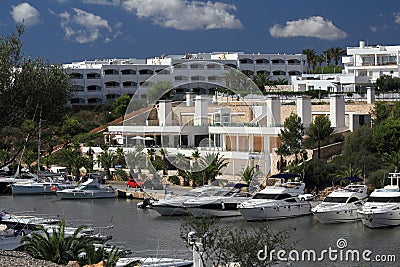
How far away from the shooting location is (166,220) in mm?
31328

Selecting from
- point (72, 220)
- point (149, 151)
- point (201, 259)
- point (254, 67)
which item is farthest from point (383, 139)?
point (254, 67)

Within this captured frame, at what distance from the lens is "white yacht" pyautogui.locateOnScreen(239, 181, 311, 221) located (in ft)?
99.1

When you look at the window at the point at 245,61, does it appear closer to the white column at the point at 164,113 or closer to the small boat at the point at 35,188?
the small boat at the point at 35,188

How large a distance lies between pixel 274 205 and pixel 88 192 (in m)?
12.4

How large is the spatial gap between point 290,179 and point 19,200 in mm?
13809

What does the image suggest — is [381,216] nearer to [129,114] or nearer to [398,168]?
[398,168]

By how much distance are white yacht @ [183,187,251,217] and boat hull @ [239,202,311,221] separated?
110 cm

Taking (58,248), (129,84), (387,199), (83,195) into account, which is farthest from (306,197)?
(129,84)

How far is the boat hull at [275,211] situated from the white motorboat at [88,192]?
11.1 m

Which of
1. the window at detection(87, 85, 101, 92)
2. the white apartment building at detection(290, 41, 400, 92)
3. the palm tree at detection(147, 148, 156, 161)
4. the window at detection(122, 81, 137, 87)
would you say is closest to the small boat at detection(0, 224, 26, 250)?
the palm tree at detection(147, 148, 156, 161)

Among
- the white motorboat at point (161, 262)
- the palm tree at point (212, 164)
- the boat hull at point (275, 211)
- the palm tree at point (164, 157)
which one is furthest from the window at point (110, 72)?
the white motorboat at point (161, 262)

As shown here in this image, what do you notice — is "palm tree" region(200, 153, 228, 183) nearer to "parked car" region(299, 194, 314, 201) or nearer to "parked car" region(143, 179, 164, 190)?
"parked car" region(143, 179, 164, 190)

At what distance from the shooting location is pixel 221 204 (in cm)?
3139

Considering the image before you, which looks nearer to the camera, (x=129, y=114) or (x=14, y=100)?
(x=14, y=100)
